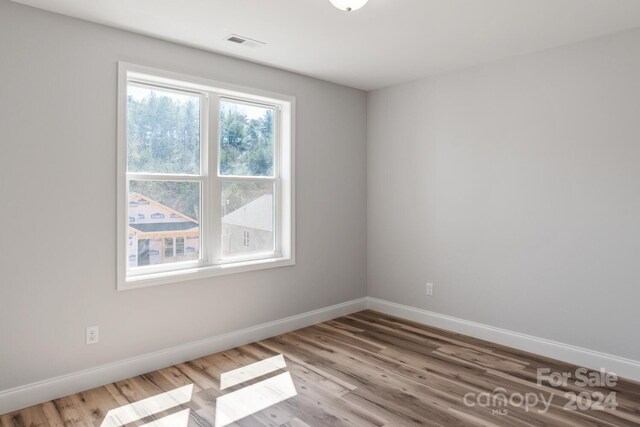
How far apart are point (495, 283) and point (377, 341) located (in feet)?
3.88

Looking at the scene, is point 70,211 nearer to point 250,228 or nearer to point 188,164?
point 188,164

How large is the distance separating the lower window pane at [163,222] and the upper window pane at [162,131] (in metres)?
0.14

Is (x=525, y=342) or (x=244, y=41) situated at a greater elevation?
(x=244, y=41)

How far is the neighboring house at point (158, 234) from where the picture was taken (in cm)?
321

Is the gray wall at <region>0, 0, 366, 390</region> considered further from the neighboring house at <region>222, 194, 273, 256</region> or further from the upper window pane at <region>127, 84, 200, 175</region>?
the neighboring house at <region>222, 194, 273, 256</region>

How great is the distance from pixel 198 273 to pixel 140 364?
78 cm

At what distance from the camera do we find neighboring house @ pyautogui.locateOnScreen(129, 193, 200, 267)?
3.21 meters

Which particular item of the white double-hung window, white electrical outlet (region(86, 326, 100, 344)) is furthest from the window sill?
white electrical outlet (region(86, 326, 100, 344))

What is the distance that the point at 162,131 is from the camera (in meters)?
3.33

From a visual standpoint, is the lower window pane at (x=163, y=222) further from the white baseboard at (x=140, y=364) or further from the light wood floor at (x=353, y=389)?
the light wood floor at (x=353, y=389)

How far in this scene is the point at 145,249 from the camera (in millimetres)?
3266

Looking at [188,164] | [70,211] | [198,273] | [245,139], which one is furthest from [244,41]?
[198,273]

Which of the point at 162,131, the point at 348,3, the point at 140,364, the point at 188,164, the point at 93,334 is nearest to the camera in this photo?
the point at 348,3

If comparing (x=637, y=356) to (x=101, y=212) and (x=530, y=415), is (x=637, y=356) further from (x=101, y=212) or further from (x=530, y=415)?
(x=101, y=212)
